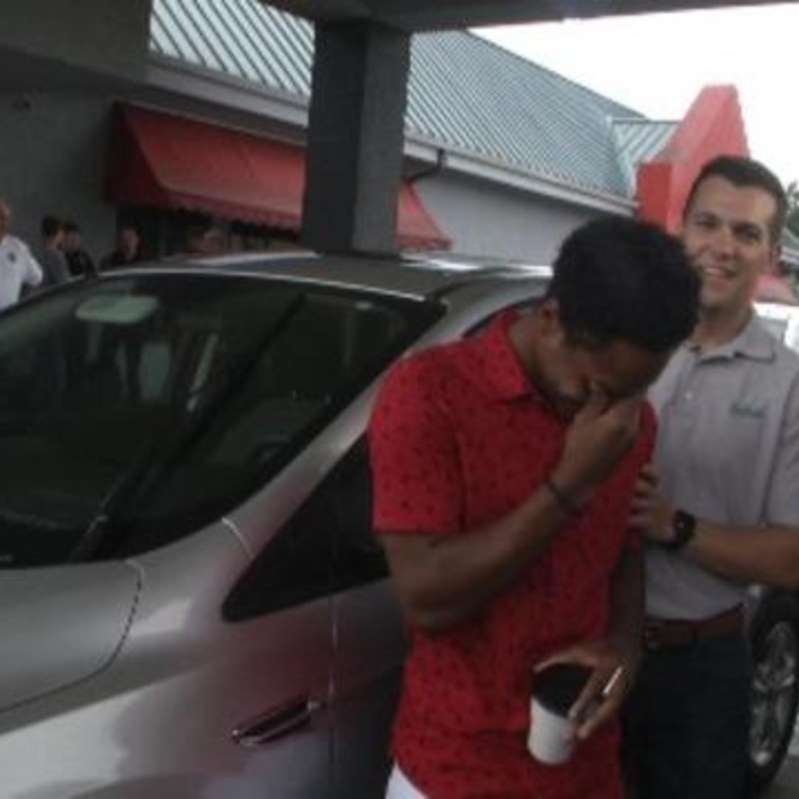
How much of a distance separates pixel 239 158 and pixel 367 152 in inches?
171

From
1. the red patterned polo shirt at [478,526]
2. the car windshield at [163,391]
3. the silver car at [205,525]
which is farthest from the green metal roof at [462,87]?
the red patterned polo shirt at [478,526]

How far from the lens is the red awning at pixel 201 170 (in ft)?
39.9

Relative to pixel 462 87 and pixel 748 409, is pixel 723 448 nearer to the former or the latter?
pixel 748 409

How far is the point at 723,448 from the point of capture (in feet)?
8.60

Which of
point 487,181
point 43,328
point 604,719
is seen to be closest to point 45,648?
point 604,719

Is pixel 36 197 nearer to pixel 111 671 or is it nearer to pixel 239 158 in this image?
pixel 239 158

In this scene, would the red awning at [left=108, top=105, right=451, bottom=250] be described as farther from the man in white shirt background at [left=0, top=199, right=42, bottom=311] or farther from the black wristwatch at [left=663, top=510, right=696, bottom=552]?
the black wristwatch at [left=663, top=510, right=696, bottom=552]

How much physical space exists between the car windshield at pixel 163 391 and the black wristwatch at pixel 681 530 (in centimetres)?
74

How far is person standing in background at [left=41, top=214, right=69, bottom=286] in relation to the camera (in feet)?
33.1

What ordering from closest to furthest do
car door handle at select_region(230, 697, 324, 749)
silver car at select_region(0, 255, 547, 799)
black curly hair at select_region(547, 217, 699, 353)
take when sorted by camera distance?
black curly hair at select_region(547, 217, 699, 353) → silver car at select_region(0, 255, 547, 799) → car door handle at select_region(230, 697, 324, 749)

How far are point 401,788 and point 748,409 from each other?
40.2 inches

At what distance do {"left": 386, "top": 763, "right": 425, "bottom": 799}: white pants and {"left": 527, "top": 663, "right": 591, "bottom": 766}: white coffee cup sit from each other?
201mm

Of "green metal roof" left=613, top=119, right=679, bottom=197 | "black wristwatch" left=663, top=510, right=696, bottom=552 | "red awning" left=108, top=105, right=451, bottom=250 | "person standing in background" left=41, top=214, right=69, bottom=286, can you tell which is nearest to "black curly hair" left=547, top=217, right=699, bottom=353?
"black wristwatch" left=663, top=510, right=696, bottom=552

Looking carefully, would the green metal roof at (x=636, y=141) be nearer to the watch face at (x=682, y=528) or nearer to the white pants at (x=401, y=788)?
the watch face at (x=682, y=528)
